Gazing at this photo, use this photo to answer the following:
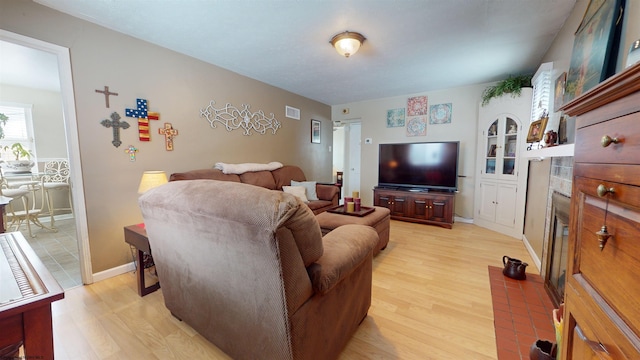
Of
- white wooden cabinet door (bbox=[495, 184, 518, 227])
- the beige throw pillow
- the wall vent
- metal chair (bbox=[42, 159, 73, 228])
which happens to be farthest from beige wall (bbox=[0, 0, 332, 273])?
white wooden cabinet door (bbox=[495, 184, 518, 227])

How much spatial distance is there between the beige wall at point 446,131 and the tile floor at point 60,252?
4600mm

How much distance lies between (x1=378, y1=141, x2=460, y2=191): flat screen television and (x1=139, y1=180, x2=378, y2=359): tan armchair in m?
3.15

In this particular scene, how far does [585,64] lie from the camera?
1.65 m

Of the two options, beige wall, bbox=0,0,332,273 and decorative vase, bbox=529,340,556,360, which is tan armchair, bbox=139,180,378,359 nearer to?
decorative vase, bbox=529,340,556,360

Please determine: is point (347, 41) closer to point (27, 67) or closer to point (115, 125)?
point (115, 125)

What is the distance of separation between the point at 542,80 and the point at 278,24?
290 centimetres

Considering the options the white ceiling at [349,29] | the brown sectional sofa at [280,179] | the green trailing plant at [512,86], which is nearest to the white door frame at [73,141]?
the white ceiling at [349,29]

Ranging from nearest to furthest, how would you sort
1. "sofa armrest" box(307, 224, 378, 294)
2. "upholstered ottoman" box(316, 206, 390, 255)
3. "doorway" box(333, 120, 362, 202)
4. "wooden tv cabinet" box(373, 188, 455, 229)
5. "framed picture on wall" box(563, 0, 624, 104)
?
1. "sofa armrest" box(307, 224, 378, 294)
2. "framed picture on wall" box(563, 0, 624, 104)
3. "upholstered ottoman" box(316, 206, 390, 255)
4. "wooden tv cabinet" box(373, 188, 455, 229)
5. "doorway" box(333, 120, 362, 202)

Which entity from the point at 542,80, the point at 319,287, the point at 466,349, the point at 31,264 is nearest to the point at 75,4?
the point at 31,264

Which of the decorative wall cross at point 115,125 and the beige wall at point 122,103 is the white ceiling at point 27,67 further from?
→ the decorative wall cross at point 115,125

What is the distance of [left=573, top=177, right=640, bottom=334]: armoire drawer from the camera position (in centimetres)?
51

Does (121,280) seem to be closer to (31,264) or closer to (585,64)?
(31,264)

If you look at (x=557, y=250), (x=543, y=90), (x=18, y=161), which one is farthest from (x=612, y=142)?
(x=18, y=161)

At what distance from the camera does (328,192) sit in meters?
3.96
